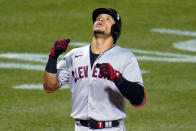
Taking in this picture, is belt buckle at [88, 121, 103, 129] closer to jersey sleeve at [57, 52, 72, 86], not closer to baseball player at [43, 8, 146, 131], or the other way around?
baseball player at [43, 8, 146, 131]

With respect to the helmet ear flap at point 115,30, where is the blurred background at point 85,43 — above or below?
below

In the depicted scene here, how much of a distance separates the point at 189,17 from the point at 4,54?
7.19 meters

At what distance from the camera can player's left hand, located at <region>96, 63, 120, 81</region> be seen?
672 centimetres

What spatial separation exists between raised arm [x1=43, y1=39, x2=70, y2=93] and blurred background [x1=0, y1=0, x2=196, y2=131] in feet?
12.6

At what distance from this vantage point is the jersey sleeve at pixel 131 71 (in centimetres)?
708

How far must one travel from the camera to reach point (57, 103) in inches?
506

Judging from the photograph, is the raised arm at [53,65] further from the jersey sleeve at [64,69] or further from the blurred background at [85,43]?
the blurred background at [85,43]

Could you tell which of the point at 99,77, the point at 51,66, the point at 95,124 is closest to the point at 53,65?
the point at 51,66

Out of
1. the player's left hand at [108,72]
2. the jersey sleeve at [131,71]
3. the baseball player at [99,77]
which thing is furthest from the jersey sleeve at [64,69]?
the player's left hand at [108,72]

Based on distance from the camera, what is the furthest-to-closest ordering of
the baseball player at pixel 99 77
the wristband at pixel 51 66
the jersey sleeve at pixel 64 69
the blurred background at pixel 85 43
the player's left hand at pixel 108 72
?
the blurred background at pixel 85 43
the jersey sleeve at pixel 64 69
the wristband at pixel 51 66
the baseball player at pixel 99 77
the player's left hand at pixel 108 72

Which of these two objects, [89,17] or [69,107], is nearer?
[69,107]

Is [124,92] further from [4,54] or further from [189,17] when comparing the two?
[189,17]

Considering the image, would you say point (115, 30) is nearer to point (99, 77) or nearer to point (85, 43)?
point (99, 77)

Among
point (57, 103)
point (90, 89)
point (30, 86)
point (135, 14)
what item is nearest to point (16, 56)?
point (30, 86)
